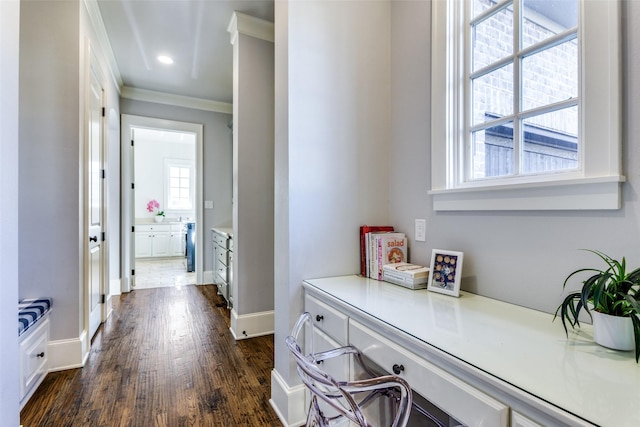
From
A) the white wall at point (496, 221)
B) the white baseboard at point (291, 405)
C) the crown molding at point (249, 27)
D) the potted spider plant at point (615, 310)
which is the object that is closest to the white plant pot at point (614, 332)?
the potted spider plant at point (615, 310)

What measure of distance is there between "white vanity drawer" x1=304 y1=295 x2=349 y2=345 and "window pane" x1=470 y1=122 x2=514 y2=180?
0.89m

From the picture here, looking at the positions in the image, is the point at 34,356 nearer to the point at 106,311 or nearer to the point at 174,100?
the point at 106,311

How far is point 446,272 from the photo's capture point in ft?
4.33

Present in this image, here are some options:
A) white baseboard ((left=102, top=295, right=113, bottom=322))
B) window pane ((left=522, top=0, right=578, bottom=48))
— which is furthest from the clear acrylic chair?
white baseboard ((left=102, top=295, right=113, bottom=322))

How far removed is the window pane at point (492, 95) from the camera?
1.27m

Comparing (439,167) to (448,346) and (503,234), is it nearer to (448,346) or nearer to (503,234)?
(503,234)

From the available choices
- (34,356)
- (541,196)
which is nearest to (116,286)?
(34,356)

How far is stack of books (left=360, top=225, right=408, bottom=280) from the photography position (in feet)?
5.20

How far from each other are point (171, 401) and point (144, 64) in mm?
3382

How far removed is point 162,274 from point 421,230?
5048 millimetres

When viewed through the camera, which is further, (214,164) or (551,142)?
(214,164)

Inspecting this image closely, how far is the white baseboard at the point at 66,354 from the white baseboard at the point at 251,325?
3.57 ft

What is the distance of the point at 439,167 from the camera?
147 centimetres

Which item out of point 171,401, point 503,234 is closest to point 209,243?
point 171,401
